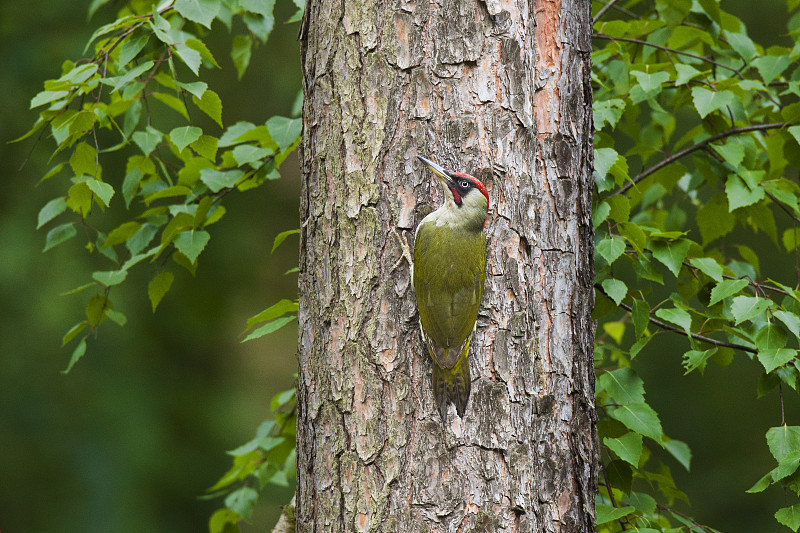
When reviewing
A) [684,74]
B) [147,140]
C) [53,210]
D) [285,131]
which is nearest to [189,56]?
[285,131]

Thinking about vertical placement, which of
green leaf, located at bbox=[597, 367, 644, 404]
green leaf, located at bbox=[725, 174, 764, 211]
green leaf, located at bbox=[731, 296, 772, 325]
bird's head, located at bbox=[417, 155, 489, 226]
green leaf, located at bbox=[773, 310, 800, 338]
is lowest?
green leaf, located at bbox=[597, 367, 644, 404]

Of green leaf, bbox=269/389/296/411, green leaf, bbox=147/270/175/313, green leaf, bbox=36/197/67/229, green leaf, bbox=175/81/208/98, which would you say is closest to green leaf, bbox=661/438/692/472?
green leaf, bbox=269/389/296/411

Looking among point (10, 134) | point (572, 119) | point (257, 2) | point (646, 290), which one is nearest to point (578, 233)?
point (572, 119)

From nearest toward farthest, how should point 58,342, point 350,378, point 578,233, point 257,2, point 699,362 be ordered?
1. point 350,378
2. point 578,233
3. point 699,362
4. point 257,2
5. point 58,342

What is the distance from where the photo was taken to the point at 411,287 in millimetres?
1504

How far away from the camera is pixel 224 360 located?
7.17 metres

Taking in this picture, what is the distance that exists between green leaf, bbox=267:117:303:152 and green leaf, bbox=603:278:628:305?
3.12 ft

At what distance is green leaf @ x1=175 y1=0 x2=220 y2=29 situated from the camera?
1964 mm

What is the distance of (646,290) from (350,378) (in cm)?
91

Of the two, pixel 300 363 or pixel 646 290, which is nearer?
pixel 300 363

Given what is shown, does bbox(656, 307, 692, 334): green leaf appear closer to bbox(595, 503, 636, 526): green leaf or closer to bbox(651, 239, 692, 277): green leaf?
bbox(651, 239, 692, 277): green leaf

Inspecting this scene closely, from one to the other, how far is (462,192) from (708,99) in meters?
0.90

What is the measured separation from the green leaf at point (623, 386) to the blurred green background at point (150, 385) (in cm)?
425

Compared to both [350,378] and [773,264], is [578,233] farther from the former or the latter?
[773,264]
